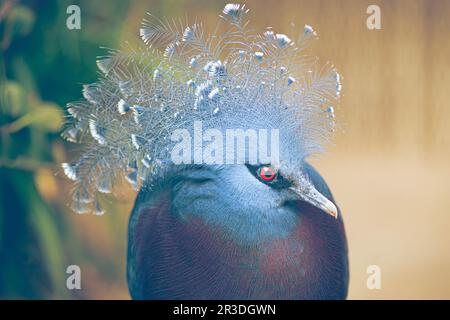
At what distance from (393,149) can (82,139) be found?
1317 mm

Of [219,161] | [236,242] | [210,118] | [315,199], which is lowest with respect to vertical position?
[236,242]

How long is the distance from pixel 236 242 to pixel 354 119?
852 millimetres

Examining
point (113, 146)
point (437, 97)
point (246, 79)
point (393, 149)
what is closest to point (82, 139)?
point (113, 146)

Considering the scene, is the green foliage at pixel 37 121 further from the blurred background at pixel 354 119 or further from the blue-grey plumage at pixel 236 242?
the blue-grey plumage at pixel 236 242

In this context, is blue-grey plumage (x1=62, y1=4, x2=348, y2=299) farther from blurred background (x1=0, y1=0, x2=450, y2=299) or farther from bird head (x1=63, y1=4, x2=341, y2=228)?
blurred background (x1=0, y1=0, x2=450, y2=299)

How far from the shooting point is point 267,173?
2.03 m

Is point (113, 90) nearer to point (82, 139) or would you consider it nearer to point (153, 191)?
point (82, 139)

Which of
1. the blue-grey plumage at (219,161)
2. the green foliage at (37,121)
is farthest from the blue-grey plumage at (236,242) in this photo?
the green foliage at (37,121)

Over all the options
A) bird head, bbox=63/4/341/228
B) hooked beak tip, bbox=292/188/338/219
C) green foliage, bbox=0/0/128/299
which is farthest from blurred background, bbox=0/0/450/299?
hooked beak tip, bbox=292/188/338/219

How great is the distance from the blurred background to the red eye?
0.53m

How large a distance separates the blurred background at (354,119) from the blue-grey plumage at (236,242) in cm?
43

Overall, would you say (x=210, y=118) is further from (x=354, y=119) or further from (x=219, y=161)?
(x=354, y=119)

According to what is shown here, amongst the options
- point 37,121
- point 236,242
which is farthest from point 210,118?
point 37,121
